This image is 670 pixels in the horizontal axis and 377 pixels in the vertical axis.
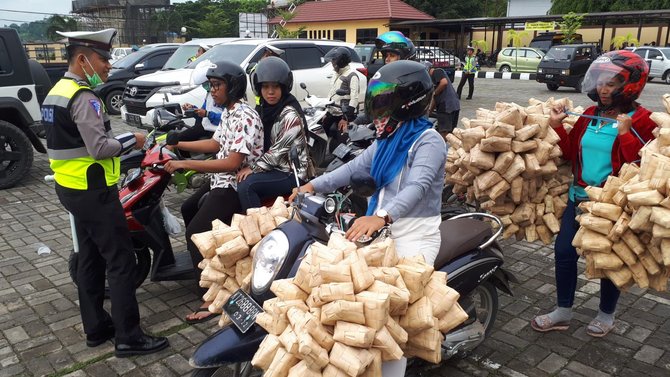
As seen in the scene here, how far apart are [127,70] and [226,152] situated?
12.0 metres

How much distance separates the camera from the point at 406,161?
2.80 m

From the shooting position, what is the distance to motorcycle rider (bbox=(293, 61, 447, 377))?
2637 mm

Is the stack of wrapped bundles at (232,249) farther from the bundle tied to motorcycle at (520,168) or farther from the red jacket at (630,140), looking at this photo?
the red jacket at (630,140)

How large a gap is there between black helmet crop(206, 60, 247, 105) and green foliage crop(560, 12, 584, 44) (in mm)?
30928

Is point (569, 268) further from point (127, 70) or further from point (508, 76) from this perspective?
point (508, 76)

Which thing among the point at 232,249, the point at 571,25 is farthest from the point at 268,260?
the point at 571,25

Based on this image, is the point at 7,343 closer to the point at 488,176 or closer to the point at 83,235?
the point at 83,235

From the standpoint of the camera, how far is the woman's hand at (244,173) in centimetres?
396

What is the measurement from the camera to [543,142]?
3889 mm

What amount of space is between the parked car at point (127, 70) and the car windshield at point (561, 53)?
14.2 meters

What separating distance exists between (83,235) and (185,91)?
7126 millimetres

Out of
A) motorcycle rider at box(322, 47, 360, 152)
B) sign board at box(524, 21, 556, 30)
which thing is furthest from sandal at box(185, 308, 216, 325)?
sign board at box(524, 21, 556, 30)

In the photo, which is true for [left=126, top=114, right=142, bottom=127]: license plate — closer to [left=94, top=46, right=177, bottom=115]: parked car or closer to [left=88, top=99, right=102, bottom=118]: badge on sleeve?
[left=94, top=46, right=177, bottom=115]: parked car

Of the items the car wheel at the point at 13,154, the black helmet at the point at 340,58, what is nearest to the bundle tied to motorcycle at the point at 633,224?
the black helmet at the point at 340,58
